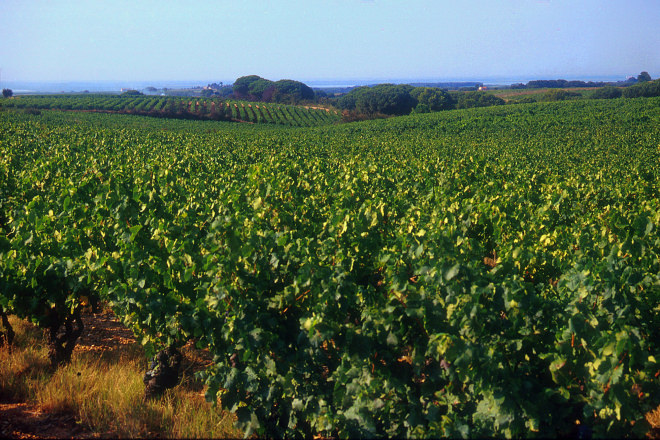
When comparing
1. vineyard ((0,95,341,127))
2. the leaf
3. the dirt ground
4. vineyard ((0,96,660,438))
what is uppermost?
vineyard ((0,95,341,127))

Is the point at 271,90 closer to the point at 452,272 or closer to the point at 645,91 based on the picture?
the point at 645,91

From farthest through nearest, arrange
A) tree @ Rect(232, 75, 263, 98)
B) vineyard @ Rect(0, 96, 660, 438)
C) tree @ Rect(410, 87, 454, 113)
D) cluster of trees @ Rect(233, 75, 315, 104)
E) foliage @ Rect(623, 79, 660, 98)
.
A: tree @ Rect(232, 75, 263, 98), cluster of trees @ Rect(233, 75, 315, 104), tree @ Rect(410, 87, 454, 113), foliage @ Rect(623, 79, 660, 98), vineyard @ Rect(0, 96, 660, 438)

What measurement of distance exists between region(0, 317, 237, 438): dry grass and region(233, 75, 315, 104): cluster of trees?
100769mm

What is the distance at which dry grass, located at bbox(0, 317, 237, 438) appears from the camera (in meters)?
4.17

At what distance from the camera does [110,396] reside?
458cm

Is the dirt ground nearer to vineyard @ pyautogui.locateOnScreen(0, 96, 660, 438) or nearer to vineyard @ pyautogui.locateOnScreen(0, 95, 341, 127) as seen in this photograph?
vineyard @ pyautogui.locateOnScreen(0, 96, 660, 438)

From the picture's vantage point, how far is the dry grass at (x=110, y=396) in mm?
4168

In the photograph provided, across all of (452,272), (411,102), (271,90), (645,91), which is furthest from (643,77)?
(452,272)

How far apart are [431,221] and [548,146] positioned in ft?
76.6

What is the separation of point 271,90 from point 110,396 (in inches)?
4786

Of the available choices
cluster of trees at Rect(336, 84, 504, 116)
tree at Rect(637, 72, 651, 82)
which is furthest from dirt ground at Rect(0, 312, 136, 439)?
tree at Rect(637, 72, 651, 82)

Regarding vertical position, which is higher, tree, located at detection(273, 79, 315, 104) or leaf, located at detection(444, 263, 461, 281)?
tree, located at detection(273, 79, 315, 104)

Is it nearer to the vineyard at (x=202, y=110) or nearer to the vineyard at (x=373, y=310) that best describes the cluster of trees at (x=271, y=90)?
the vineyard at (x=202, y=110)

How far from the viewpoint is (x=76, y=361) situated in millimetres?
5238
